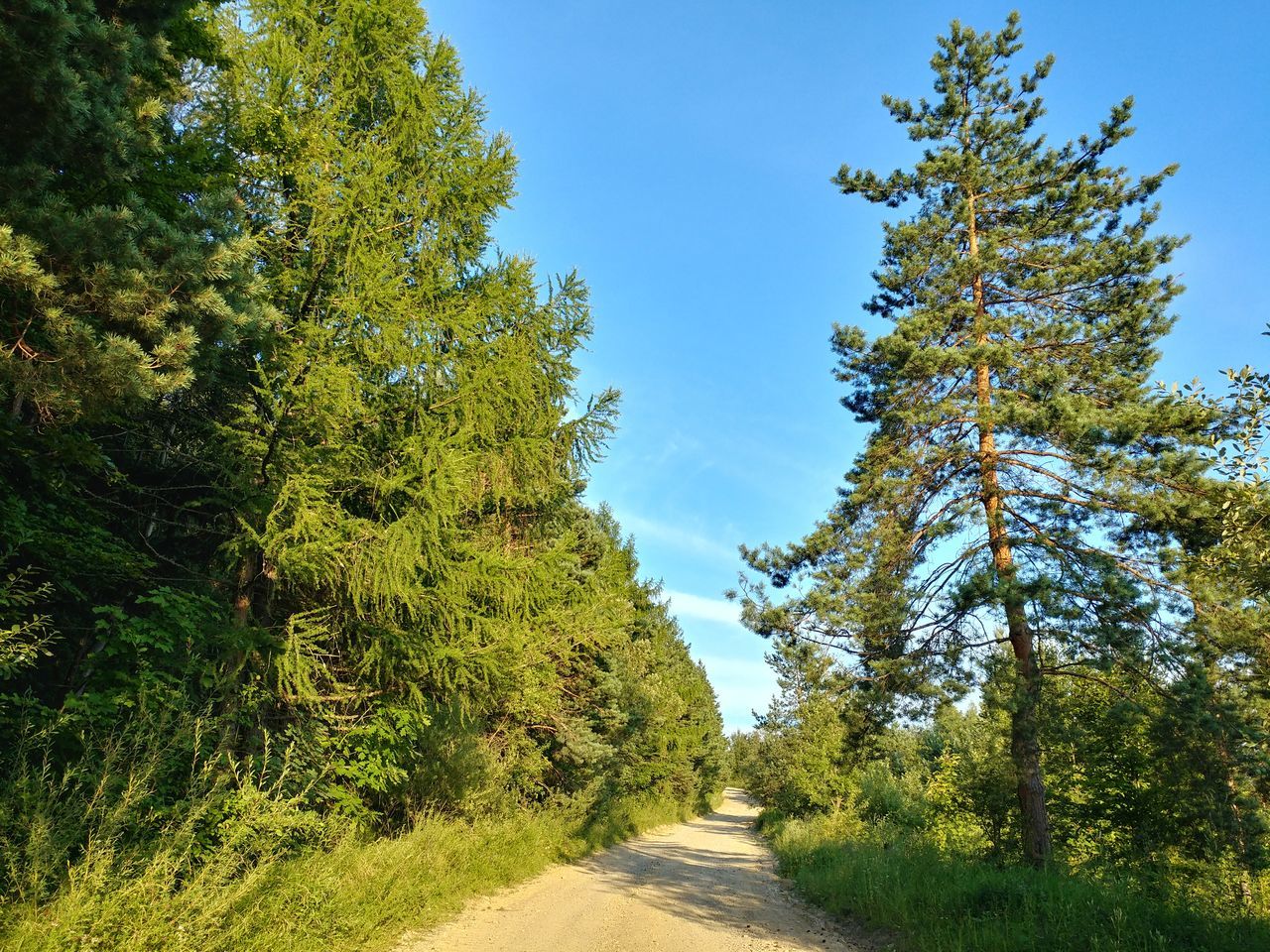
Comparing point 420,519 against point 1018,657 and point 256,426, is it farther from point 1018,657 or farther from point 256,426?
point 1018,657

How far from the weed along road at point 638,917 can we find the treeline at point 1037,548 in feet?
8.43

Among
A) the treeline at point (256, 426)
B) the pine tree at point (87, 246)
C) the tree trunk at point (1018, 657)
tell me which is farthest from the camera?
the tree trunk at point (1018, 657)

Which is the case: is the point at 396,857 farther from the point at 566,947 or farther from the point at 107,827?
the point at 107,827

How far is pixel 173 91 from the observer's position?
27.6 ft

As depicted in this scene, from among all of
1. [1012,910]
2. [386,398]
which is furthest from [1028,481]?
[386,398]

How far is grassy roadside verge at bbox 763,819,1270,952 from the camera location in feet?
19.4

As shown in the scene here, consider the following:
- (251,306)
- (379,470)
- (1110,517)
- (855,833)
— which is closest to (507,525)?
(379,470)

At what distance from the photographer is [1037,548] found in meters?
10.5

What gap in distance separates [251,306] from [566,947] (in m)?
7.58

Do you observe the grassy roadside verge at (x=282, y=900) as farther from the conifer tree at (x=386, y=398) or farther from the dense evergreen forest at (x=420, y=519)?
the conifer tree at (x=386, y=398)

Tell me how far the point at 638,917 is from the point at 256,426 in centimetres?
844

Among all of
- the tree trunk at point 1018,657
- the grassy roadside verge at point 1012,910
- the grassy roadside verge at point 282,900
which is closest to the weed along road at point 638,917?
the grassy roadside verge at point 282,900

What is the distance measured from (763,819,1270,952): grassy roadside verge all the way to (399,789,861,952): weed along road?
2.60ft

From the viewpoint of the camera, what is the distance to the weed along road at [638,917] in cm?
733
